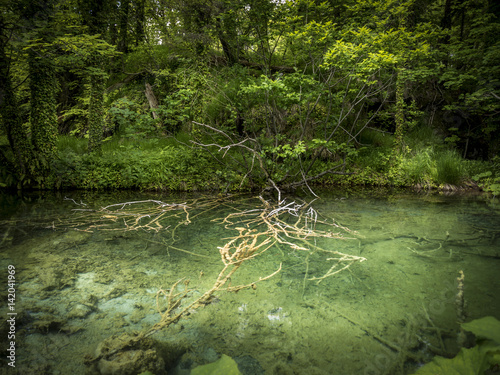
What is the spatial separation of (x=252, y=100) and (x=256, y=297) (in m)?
4.49

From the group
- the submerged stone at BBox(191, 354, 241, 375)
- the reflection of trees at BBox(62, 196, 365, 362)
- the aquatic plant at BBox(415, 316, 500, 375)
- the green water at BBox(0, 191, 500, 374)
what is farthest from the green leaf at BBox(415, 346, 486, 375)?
the reflection of trees at BBox(62, 196, 365, 362)

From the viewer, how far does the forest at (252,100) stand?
5094 millimetres

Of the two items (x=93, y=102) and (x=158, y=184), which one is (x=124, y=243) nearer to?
(x=158, y=184)

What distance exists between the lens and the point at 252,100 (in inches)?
216

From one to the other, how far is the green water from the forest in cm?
262

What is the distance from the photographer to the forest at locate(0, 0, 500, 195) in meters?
5.09

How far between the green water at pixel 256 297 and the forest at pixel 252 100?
103 inches

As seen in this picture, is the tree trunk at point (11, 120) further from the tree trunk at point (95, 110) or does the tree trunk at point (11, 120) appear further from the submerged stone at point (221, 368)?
the submerged stone at point (221, 368)

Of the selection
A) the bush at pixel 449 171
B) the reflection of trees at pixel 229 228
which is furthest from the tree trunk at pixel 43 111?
the bush at pixel 449 171

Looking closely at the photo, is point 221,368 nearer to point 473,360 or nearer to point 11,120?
point 473,360

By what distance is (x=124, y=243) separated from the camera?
287 centimetres

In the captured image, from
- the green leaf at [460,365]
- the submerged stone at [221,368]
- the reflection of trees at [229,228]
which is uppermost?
the submerged stone at [221,368]

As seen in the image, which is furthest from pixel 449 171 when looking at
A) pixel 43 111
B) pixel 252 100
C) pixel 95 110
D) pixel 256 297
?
pixel 43 111

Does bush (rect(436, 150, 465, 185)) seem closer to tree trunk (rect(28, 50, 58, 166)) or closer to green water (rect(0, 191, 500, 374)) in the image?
green water (rect(0, 191, 500, 374))
